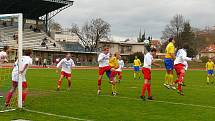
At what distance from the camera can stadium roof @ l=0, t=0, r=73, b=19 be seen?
72.6m

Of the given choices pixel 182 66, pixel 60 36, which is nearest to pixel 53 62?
pixel 60 36

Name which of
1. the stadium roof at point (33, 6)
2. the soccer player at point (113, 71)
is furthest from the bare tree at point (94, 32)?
the soccer player at point (113, 71)

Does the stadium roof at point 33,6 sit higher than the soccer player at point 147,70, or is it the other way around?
the stadium roof at point 33,6

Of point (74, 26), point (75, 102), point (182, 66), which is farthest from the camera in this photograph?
point (74, 26)

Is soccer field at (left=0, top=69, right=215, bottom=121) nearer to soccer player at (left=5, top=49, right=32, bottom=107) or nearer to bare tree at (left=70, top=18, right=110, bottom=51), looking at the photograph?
soccer player at (left=5, top=49, right=32, bottom=107)

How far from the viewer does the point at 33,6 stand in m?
76.6

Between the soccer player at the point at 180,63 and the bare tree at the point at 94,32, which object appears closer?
the soccer player at the point at 180,63

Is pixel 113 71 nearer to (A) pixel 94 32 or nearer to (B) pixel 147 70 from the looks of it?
(B) pixel 147 70

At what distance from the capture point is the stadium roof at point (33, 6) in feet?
238

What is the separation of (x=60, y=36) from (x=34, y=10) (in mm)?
24116

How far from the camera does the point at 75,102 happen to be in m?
14.8

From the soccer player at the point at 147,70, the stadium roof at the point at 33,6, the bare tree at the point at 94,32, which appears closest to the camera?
the soccer player at the point at 147,70

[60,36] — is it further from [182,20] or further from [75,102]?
[75,102]

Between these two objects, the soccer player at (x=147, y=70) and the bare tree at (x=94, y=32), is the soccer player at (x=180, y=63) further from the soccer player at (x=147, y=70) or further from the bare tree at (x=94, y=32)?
the bare tree at (x=94, y=32)
